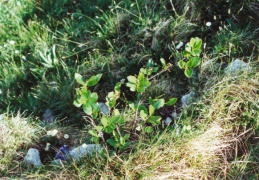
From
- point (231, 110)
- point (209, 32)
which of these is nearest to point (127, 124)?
point (231, 110)

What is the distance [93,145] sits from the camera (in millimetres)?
2219

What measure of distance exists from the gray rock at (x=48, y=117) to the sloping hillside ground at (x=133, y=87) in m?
0.01

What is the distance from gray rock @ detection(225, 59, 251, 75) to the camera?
7.73 feet

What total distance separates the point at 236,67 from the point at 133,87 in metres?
1.07

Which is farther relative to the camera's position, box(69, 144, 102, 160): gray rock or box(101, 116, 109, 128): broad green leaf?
box(69, 144, 102, 160): gray rock

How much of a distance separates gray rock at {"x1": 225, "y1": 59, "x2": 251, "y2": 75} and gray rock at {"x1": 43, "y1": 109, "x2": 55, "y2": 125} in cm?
176

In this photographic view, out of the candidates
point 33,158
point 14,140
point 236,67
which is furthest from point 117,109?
point 236,67

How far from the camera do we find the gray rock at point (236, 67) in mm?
2355

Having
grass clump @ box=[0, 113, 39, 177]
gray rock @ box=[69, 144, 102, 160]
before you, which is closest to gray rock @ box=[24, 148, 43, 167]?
grass clump @ box=[0, 113, 39, 177]

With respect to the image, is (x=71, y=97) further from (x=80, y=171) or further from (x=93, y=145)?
(x=80, y=171)

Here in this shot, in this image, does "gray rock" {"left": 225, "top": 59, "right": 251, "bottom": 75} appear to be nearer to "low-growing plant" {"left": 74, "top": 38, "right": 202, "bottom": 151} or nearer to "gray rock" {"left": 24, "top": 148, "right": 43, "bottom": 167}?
"low-growing plant" {"left": 74, "top": 38, "right": 202, "bottom": 151}

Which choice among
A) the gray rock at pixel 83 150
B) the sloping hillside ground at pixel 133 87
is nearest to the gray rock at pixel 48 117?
the sloping hillside ground at pixel 133 87

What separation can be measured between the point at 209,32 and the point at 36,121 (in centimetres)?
205

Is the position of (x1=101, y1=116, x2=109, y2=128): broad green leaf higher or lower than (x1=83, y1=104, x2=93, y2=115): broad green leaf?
lower
